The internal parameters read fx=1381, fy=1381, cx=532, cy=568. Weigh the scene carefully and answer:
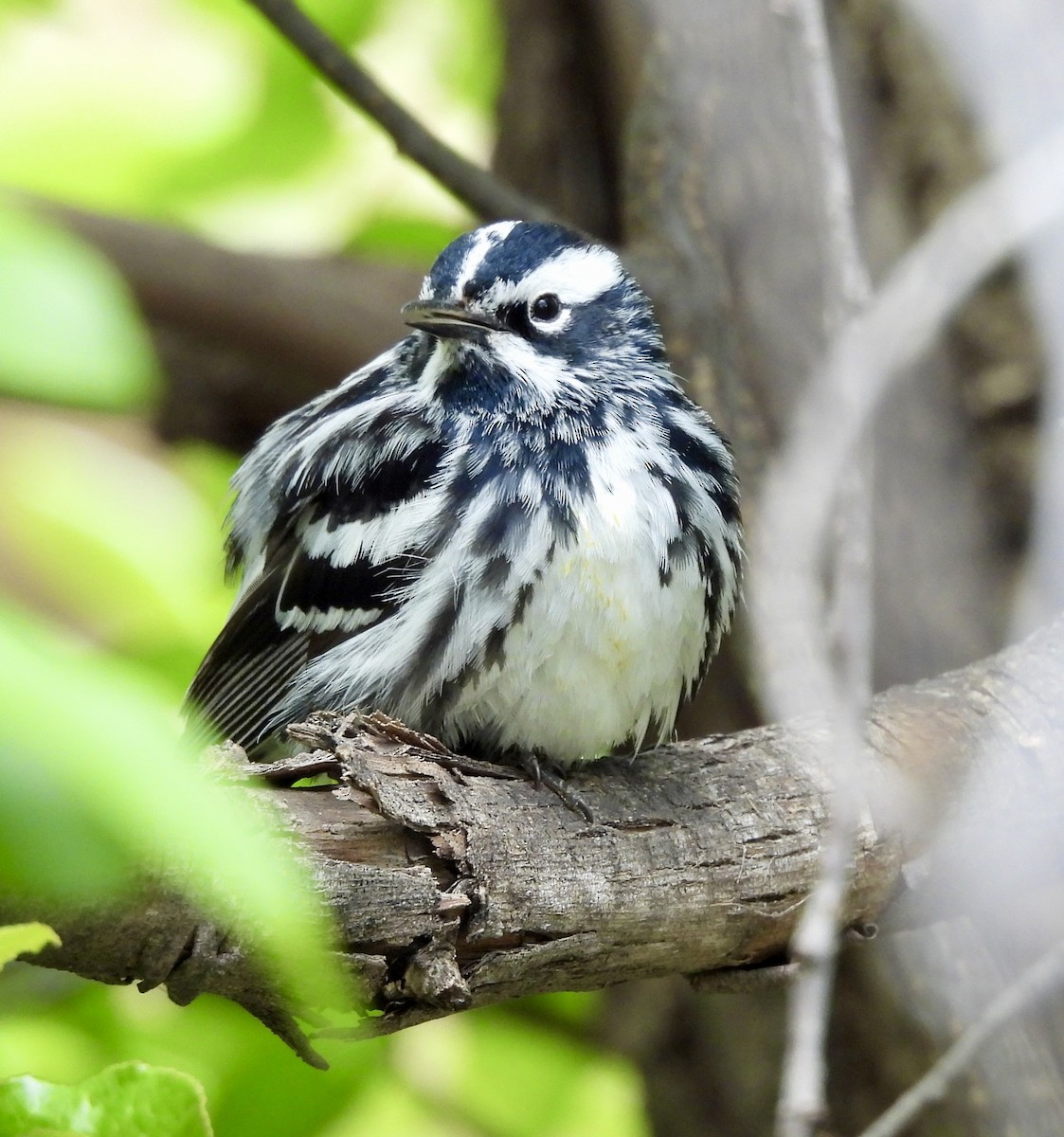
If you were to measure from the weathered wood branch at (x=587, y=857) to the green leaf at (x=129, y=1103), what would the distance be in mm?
142

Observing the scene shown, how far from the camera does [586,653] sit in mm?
2166

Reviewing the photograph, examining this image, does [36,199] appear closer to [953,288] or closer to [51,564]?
[51,564]

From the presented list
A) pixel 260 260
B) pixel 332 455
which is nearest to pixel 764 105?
pixel 260 260

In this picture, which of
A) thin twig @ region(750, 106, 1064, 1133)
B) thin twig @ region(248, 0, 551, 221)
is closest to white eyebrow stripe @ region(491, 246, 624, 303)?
thin twig @ region(248, 0, 551, 221)

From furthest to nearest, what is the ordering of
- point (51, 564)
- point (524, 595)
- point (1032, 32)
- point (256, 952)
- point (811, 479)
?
point (1032, 32) → point (811, 479) → point (524, 595) → point (51, 564) → point (256, 952)

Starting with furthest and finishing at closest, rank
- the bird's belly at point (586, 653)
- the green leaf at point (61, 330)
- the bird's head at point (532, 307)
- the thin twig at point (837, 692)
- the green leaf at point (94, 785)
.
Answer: the bird's head at point (532, 307) → the bird's belly at point (586, 653) → the thin twig at point (837, 692) → the green leaf at point (61, 330) → the green leaf at point (94, 785)

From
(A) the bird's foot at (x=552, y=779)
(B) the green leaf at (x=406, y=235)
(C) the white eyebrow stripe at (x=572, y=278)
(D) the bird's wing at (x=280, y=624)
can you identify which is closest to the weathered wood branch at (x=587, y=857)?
(A) the bird's foot at (x=552, y=779)

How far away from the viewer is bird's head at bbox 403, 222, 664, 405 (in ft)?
7.99

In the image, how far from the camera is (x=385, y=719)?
73.5 inches

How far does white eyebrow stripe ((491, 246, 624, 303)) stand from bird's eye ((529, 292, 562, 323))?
0.04 feet

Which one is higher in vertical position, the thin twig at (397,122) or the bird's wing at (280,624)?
the thin twig at (397,122)

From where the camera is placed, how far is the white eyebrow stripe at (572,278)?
2484 mm

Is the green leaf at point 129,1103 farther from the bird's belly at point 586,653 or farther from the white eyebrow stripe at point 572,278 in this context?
the white eyebrow stripe at point 572,278

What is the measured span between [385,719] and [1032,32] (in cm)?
235
